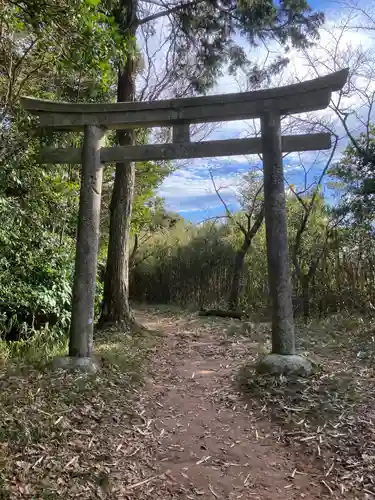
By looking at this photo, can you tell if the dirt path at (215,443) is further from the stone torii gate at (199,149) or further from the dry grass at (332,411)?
the stone torii gate at (199,149)

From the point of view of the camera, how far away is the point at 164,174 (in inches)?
444

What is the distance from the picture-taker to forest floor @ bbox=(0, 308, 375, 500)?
8.27 ft

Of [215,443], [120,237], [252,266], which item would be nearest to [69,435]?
[215,443]

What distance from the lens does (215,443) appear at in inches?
124

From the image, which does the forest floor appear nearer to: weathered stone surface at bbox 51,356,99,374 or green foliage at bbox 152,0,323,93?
weathered stone surface at bbox 51,356,99,374

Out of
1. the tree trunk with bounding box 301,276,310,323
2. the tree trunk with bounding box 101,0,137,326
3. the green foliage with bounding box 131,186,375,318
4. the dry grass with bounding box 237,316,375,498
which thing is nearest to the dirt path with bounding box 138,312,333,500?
the dry grass with bounding box 237,316,375,498

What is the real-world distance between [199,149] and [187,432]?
285 centimetres

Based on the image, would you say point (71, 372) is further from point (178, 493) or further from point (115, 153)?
point (115, 153)

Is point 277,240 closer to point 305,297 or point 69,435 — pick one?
point 69,435

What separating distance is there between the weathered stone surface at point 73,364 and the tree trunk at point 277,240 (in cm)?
196

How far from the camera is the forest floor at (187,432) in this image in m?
2.52

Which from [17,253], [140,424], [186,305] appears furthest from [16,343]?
[186,305]

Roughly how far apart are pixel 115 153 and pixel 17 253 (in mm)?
2141

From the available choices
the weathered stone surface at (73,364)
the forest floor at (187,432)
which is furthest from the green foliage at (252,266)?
the weathered stone surface at (73,364)
